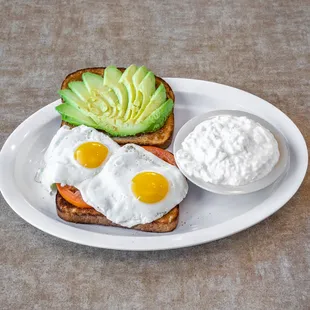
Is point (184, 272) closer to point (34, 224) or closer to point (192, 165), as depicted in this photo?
point (192, 165)

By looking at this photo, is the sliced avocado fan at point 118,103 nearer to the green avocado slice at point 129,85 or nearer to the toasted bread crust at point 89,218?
the green avocado slice at point 129,85

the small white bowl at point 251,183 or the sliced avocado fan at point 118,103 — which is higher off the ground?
the sliced avocado fan at point 118,103

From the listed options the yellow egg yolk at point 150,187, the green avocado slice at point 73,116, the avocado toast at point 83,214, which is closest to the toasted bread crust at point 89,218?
the avocado toast at point 83,214

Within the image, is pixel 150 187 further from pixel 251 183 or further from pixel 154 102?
pixel 154 102

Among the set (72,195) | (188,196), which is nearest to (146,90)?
(188,196)

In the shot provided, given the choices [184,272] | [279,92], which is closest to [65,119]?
[184,272]

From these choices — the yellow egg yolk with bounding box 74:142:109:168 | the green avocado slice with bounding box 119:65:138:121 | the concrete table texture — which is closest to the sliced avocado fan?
the green avocado slice with bounding box 119:65:138:121
